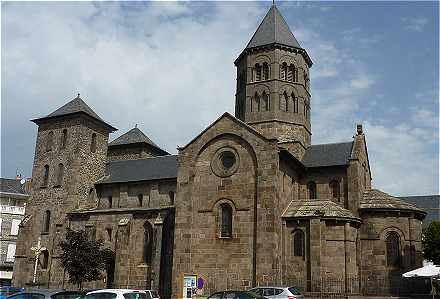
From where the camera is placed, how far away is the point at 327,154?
130ft

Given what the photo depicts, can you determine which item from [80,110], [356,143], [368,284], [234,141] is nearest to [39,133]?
[80,110]

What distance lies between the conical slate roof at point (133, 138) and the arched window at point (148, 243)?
53.2 feet

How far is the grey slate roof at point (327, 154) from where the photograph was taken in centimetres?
3788

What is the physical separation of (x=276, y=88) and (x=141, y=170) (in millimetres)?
15535

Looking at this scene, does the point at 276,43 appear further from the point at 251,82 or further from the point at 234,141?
the point at 234,141

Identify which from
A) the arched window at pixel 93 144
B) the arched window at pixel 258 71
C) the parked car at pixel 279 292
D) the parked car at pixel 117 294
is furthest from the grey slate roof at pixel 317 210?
the arched window at pixel 93 144

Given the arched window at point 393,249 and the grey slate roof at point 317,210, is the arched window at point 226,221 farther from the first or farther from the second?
the arched window at point 393,249

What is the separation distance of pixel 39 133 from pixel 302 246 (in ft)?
105

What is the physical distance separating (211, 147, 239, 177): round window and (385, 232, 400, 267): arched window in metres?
12.3

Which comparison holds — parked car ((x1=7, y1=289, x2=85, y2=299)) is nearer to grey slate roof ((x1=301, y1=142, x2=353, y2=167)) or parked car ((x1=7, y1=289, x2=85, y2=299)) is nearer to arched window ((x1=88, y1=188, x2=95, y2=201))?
grey slate roof ((x1=301, y1=142, x2=353, y2=167))

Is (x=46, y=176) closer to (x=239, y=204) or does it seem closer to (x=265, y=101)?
(x=265, y=101)

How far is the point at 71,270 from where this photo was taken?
34844 millimetres

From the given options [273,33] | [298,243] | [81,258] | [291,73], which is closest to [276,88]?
[291,73]

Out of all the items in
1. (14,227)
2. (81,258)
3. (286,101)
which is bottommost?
(81,258)
